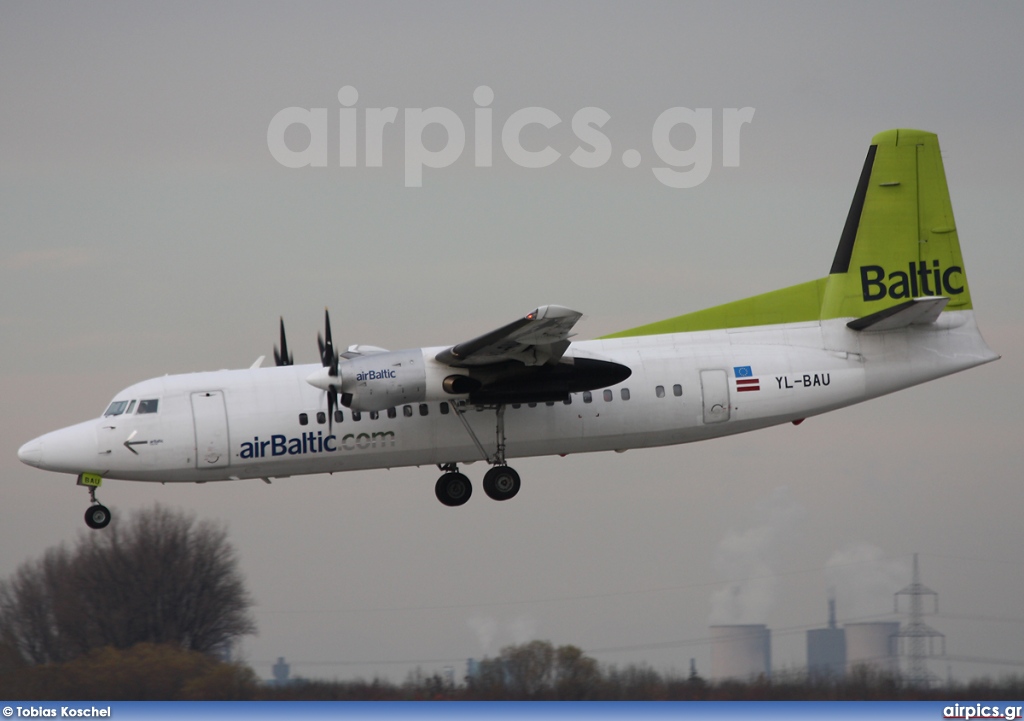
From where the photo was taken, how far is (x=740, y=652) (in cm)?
2642

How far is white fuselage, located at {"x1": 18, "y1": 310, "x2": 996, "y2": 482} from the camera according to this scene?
23.0 metres

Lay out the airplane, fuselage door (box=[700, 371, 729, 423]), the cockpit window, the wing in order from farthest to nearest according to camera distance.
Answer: fuselage door (box=[700, 371, 729, 423]), the cockpit window, the airplane, the wing

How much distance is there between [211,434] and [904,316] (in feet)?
39.5

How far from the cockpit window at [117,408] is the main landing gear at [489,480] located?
5.47 m

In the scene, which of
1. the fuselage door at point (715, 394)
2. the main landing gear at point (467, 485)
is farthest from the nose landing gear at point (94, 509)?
the fuselage door at point (715, 394)

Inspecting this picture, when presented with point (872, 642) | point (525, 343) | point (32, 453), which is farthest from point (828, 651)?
point (32, 453)

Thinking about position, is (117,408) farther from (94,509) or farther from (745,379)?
(745,379)

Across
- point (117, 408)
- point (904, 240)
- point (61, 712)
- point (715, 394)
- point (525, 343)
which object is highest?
point (904, 240)

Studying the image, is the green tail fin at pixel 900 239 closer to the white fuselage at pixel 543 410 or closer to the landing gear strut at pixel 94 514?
the white fuselage at pixel 543 410

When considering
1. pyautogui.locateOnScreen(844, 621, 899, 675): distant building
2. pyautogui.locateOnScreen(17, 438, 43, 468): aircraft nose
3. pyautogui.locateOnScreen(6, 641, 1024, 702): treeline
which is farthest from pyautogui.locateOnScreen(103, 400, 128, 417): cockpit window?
pyautogui.locateOnScreen(844, 621, 899, 675): distant building

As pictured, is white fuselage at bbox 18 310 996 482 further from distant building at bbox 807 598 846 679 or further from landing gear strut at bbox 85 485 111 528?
distant building at bbox 807 598 846 679

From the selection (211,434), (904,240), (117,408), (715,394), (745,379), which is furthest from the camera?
(904,240)

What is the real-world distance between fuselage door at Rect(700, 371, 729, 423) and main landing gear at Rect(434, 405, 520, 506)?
11.4 ft

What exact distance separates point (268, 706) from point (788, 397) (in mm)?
10291
